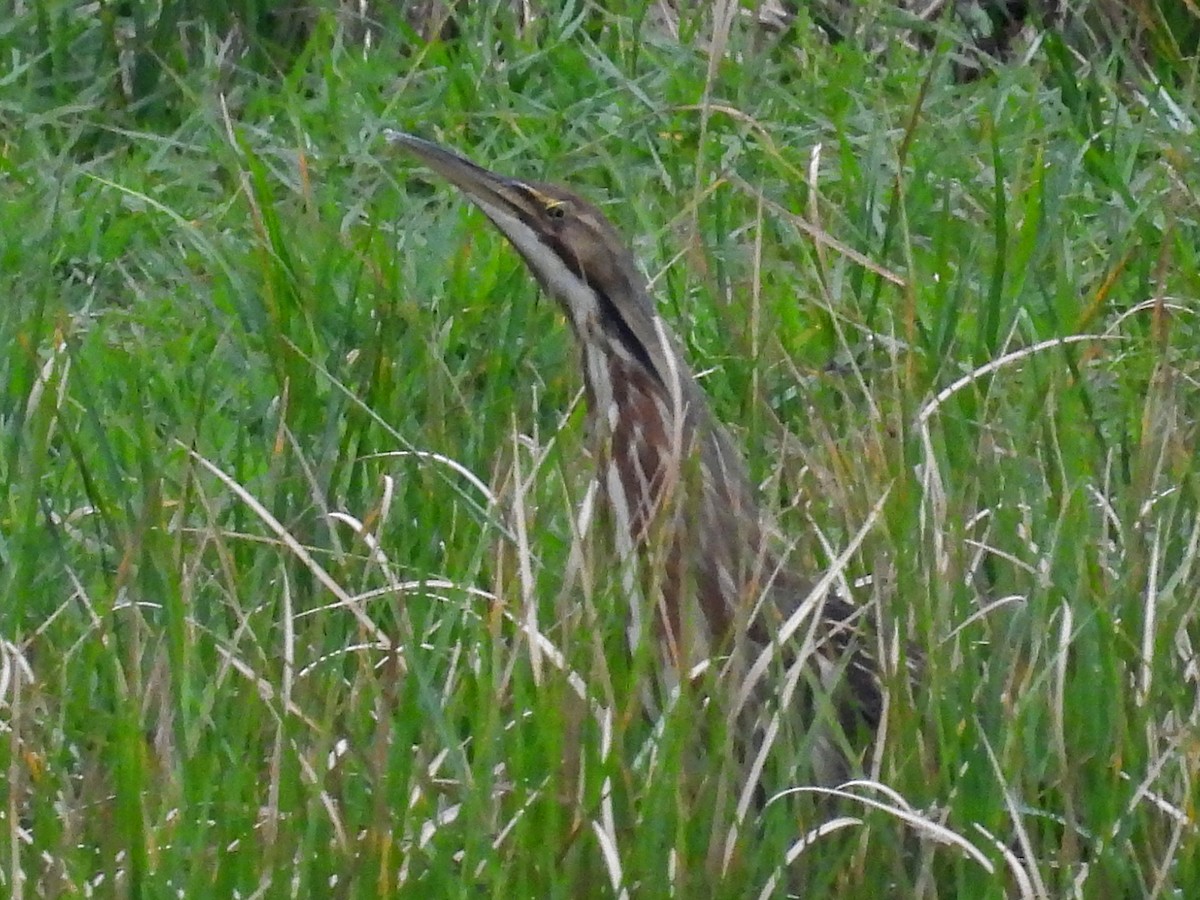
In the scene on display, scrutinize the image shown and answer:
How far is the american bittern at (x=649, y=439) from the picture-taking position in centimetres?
272

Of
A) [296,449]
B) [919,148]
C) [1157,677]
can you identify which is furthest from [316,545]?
[919,148]

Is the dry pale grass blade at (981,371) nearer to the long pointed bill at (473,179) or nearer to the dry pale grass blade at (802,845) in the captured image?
the long pointed bill at (473,179)

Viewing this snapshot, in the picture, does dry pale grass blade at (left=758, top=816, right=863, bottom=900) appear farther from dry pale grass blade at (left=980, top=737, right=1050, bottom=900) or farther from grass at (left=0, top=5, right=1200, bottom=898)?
dry pale grass blade at (left=980, top=737, right=1050, bottom=900)

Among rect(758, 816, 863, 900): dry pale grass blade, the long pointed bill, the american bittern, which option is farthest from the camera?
the long pointed bill

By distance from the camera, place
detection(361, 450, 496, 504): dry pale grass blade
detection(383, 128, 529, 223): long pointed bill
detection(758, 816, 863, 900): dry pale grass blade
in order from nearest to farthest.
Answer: detection(758, 816, 863, 900): dry pale grass blade
detection(361, 450, 496, 504): dry pale grass blade
detection(383, 128, 529, 223): long pointed bill

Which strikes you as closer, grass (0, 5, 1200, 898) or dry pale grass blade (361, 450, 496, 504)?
grass (0, 5, 1200, 898)

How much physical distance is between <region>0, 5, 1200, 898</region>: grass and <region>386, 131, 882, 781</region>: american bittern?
3.0 inches

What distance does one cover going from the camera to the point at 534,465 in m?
2.92

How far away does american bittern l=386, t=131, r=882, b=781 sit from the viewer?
107 inches

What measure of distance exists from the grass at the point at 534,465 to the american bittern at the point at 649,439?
0.08m

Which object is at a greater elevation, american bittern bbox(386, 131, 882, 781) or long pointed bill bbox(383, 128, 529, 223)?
long pointed bill bbox(383, 128, 529, 223)

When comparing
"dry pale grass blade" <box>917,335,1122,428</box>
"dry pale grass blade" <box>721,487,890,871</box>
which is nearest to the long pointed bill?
"dry pale grass blade" <box>917,335,1122,428</box>

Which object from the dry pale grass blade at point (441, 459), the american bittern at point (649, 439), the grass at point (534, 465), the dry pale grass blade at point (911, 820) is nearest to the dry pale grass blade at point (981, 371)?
the grass at point (534, 465)

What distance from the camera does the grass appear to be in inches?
88.4
